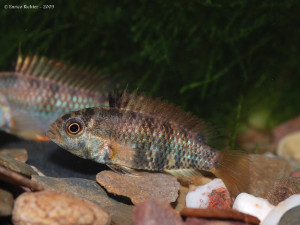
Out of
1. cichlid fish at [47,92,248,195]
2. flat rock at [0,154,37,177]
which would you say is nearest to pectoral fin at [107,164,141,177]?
cichlid fish at [47,92,248,195]

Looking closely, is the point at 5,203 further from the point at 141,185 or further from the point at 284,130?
the point at 284,130

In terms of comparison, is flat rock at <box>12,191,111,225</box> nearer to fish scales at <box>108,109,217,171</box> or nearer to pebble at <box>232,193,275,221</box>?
fish scales at <box>108,109,217,171</box>

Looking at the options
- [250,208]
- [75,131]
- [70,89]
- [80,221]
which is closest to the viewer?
[80,221]

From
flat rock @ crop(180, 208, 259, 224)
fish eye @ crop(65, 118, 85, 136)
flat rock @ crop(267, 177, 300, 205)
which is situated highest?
fish eye @ crop(65, 118, 85, 136)

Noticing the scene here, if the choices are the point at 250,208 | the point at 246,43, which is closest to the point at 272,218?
the point at 250,208

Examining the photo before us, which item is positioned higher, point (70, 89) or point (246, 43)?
point (246, 43)

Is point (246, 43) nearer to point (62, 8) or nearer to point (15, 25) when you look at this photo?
point (62, 8)

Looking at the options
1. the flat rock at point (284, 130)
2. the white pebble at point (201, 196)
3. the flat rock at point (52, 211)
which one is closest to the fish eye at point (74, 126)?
the flat rock at point (52, 211)
